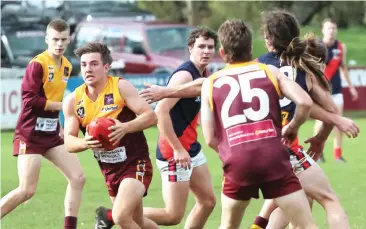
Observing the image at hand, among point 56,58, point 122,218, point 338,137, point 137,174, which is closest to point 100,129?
point 137,174

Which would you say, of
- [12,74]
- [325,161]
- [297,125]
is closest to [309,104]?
[297,125]

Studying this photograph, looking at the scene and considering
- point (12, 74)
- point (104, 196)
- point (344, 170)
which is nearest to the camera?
point (104, 196)

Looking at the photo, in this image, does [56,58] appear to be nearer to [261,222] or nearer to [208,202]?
[208,202]

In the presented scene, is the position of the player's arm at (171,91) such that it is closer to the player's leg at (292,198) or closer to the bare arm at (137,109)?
the bare arm at (137,109)

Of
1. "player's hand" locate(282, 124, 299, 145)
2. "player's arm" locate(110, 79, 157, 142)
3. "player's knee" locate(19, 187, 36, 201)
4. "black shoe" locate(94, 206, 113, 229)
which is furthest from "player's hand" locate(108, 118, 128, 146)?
"player's knee" locate(19, 187, 36, 201)

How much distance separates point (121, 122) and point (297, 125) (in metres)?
1.49

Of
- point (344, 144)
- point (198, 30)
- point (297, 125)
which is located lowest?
point (344, 144)

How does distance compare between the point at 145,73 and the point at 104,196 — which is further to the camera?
the point at 145,73

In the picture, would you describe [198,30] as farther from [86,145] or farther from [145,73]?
[145,73]

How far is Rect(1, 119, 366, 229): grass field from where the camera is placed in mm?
10906

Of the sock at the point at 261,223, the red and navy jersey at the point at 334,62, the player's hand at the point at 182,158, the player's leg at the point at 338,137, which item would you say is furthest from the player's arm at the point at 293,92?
the red and navy jersey at the point at 334,62

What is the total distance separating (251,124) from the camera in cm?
694

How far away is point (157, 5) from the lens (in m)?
39.2

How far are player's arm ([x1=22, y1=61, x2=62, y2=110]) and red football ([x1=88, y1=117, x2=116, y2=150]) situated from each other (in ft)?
6.62
